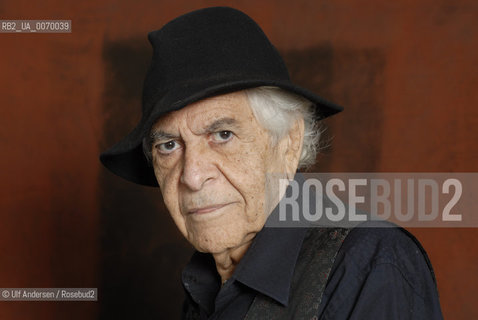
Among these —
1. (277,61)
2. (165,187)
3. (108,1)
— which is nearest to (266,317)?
(165,187)

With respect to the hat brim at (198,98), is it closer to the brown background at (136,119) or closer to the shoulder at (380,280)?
the shoulder at (380,280)

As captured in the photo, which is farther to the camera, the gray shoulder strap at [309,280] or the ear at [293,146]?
the ear at [293,146]

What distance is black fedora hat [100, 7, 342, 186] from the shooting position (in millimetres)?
1150

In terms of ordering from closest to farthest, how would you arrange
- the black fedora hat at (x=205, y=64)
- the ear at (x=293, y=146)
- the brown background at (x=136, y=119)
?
the black fedora hat at (x=205, y=64) < the ear at (x=293, y=146) < the brown background at (x=136, y=119)

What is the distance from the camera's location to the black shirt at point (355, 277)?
1.03 meters

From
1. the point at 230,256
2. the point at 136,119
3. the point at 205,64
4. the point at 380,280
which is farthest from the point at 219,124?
the point at 136,119

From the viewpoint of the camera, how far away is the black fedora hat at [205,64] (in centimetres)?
115

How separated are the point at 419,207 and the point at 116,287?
1.38 m

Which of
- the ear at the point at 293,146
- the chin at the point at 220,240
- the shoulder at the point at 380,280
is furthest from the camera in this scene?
the ear at the point at 293,146

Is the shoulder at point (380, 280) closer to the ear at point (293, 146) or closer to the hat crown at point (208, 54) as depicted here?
the ear at point (293, 146)

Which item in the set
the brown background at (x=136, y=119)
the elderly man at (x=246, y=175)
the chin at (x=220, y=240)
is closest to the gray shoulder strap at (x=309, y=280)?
the elderly man at (x=246, y=175)

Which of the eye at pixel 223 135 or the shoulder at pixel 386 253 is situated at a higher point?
the eye at pixel 223 135

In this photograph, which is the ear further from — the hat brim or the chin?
the chin

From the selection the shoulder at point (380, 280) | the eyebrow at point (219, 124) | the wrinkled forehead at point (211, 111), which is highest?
the wrinkled forehead at point (211, 111)
